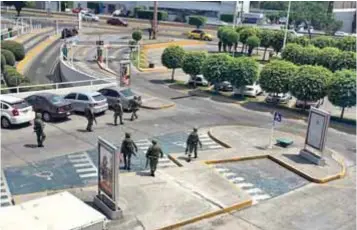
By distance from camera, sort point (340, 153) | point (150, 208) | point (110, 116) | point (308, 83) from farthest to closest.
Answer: point (308, 83), point (110, 116), point (340, 153), point (150, 208)

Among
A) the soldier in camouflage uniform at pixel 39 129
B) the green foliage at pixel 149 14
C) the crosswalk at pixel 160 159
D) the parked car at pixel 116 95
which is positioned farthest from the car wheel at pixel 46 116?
the green foliage at pixel 149 14

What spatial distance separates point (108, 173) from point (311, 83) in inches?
783

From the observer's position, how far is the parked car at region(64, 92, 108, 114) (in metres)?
27.1

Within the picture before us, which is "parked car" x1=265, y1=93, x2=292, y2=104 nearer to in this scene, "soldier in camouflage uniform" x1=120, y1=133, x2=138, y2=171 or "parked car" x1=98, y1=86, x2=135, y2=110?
"parked car" x1=98, y1=86, x2=135, y2=110

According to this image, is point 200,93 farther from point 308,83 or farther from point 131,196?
point 131,196

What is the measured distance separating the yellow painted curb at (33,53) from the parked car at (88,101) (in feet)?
51.4

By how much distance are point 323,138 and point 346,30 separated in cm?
10305

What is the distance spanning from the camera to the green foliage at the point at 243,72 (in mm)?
34691

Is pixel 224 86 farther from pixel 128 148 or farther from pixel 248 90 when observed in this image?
pixel 128 148


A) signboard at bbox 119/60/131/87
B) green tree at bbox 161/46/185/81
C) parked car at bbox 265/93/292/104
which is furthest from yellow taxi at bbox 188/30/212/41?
signboard at bbox 119/60/131/87

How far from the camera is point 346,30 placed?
377 feet

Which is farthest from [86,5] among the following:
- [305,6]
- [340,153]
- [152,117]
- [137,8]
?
[340,153]

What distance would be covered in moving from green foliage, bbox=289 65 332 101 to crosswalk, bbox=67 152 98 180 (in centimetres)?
1648

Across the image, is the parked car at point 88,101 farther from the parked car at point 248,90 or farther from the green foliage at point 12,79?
the parked car at point 248,90
